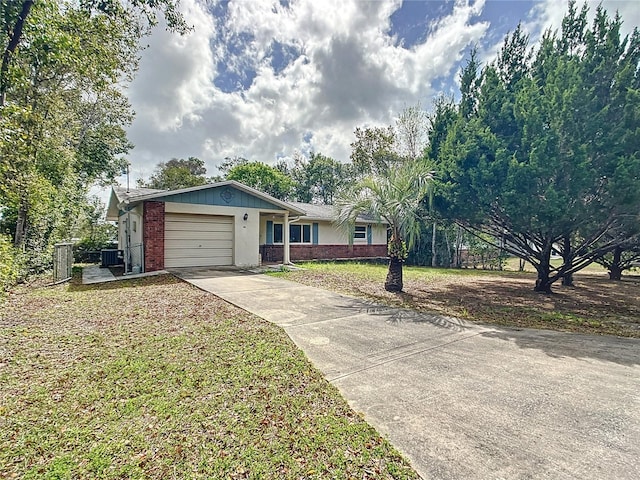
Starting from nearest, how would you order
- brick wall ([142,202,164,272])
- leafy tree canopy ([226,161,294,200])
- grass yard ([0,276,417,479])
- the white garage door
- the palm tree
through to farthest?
1. grass yard ([0,276,417,479])
2. the palm tree
3. brick wall ([142,202,164,272])
4. the white garage door
5. leafy tree canopy ([226,161,294,200])

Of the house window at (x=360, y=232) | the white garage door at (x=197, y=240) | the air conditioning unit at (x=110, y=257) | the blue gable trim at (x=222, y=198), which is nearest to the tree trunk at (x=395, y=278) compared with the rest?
the blue gable trim at (x=222, y=198)

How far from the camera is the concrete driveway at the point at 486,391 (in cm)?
233

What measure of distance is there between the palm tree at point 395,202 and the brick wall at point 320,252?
8099 mm

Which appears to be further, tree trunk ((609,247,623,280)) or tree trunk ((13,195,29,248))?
tree trunk ((609,247,623,280))

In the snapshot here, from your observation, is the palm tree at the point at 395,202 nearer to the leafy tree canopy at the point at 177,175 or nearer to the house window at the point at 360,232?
the house window at the point at 360,232

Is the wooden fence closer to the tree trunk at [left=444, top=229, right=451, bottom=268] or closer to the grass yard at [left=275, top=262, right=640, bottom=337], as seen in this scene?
the grass yard at [left=275, top=262, right=640, bottom=337]

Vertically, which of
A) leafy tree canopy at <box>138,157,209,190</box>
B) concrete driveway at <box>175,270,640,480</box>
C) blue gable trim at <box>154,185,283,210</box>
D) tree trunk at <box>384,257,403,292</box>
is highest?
leafy tree canopy at <box>138,157,209,190</box>

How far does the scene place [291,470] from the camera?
7.25 feet

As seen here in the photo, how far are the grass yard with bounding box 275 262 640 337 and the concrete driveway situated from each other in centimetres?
97

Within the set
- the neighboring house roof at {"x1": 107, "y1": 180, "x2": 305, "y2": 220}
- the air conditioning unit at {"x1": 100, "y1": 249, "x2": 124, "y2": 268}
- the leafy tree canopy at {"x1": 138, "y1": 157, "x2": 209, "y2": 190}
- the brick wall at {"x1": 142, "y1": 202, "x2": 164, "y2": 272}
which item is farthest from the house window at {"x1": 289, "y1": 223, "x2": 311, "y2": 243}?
the leafy tree canopy at {"x1": 138, "y1": 157, "x2": 209, "y2": 190}

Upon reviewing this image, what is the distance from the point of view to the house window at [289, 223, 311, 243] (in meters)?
18.3

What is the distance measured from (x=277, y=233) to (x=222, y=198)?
4945 millimetres

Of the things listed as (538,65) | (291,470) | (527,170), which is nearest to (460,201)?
(527,170)

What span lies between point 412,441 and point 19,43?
8706 millimetres
